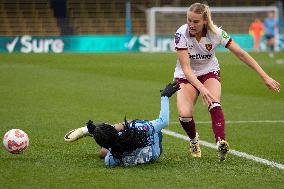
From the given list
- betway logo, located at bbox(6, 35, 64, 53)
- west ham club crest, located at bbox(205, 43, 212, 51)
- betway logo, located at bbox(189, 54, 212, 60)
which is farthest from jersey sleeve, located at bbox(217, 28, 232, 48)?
betway logo, located at bbox(6, 35, 64, 53)

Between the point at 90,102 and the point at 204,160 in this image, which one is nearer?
the point at 204,160

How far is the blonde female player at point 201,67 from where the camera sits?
899cm

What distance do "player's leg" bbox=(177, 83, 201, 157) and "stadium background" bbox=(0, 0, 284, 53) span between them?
103 ft

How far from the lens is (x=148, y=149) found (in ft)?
29.1

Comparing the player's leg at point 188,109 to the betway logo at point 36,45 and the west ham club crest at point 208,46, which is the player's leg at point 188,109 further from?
the betway logo at point 36,45

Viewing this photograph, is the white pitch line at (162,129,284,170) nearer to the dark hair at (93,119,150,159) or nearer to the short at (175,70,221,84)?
the short at (175,70,221,84)

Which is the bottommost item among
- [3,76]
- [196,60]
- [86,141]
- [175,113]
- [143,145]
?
[3,76]

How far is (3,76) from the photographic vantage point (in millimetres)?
23375

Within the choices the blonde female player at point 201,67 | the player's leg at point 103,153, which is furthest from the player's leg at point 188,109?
the player's leg at point 103,153

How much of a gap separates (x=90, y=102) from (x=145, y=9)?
31400 mm

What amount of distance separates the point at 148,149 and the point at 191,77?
40.1 inches

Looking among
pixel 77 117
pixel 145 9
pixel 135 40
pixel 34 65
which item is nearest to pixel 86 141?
pixel 77 117

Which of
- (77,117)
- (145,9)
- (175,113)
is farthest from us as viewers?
(145,9)

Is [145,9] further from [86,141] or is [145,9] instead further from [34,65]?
[86,141]
